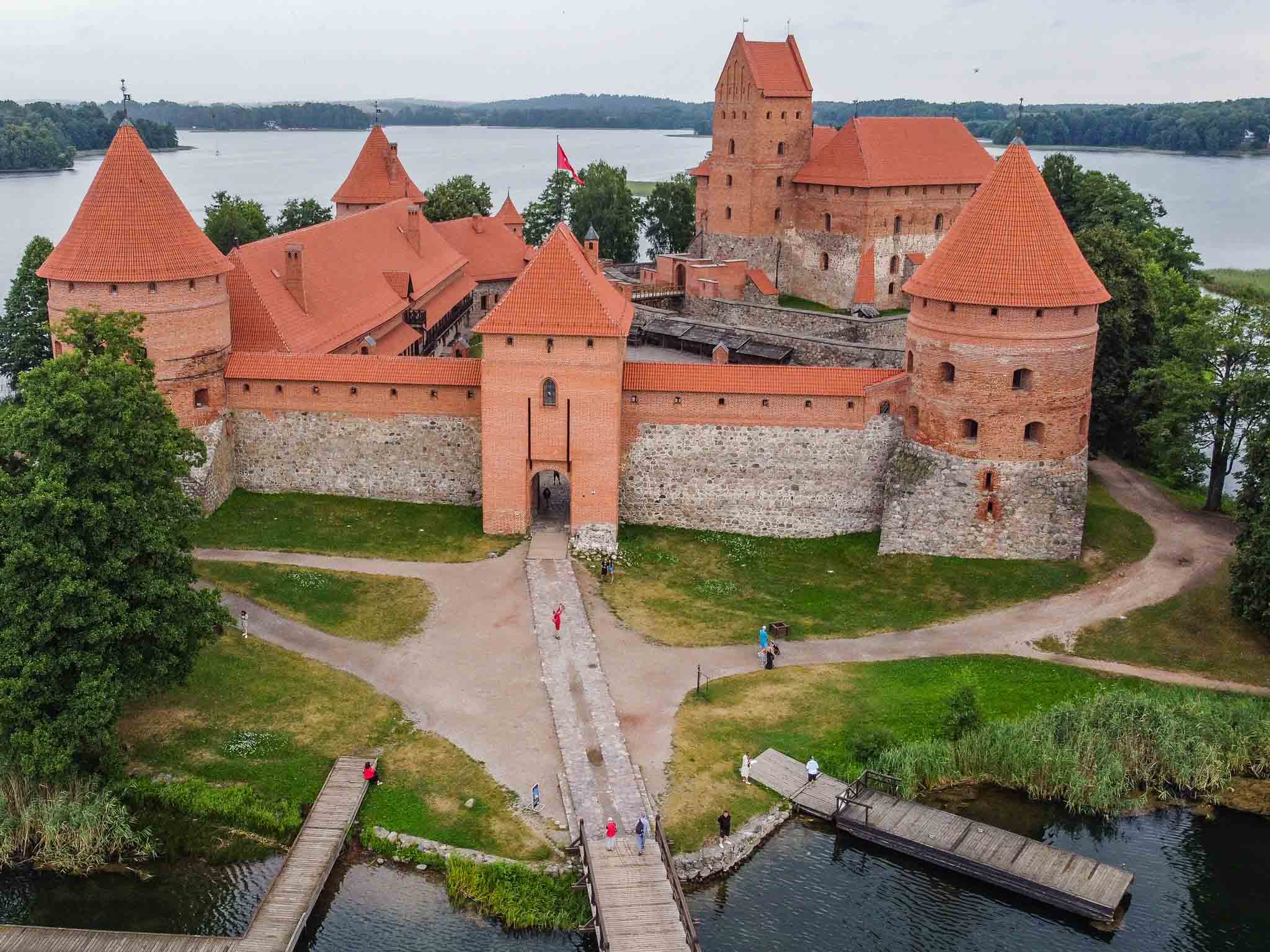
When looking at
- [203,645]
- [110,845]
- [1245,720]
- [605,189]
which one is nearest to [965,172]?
[605,189]

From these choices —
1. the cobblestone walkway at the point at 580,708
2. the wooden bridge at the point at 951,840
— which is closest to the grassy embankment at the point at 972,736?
the wooden bridge at the point at 951,840

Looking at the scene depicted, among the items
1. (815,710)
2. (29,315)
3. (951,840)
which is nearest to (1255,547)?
(815,710)

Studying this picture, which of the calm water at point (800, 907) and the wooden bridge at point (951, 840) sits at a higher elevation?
the wooden bridge at point (951, 840)

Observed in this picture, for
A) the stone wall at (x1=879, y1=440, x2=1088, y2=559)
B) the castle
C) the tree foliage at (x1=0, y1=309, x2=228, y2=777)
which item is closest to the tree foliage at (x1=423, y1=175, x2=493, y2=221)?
the castle

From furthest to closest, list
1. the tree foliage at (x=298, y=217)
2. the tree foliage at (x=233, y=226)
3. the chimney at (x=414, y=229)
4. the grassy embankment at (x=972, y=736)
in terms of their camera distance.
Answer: the tree foliage at (x=298, y=217), the tree foliage at (x=233, y=226), the chimney at (x=414, y=229), the grassy embankment at (x=972, y=736)

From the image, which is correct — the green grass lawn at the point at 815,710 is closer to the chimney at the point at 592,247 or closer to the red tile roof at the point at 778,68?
the chimney at the point at 592,247

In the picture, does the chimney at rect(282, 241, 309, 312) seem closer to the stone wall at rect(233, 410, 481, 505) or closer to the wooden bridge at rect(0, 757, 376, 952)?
the stone wall at rect(233, 410, 481, 505)
